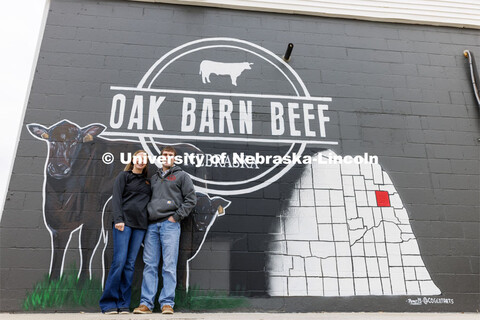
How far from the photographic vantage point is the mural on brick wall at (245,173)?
136 inches

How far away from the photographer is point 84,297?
3.22 m

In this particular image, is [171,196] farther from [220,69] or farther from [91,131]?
[220,69]

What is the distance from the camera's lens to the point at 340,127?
13.4 ft

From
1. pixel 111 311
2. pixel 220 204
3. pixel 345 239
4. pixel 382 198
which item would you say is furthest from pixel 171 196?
pixel 382 198

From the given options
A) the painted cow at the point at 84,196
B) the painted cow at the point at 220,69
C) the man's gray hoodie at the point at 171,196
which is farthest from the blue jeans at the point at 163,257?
the painted cow at the point at 220,69

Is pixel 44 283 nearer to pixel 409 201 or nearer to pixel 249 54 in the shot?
pixel 249 54

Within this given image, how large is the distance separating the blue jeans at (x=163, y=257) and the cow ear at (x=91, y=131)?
131cm

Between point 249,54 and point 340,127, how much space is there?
152 cm

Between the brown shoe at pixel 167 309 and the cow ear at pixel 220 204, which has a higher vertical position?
the cow ear at pixel 220 204

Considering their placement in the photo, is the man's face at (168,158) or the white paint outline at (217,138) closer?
the man's face at (168,158)

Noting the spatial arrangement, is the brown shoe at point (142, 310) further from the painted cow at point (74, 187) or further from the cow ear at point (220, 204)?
the cow ear at point (220, 204)

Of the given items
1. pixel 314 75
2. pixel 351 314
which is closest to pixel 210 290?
pixel 351 314

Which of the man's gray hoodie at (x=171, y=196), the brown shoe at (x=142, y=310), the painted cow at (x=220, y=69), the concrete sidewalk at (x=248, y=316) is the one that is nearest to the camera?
the concrete sidewalk at (x=248, y=316)

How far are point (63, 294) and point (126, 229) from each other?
914 mm
